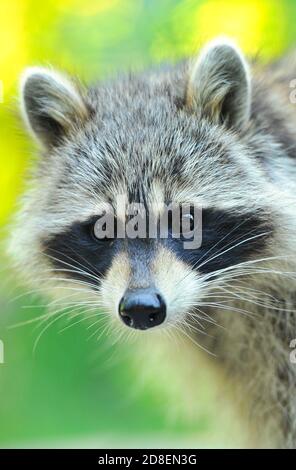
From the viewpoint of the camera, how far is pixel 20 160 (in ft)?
21.9

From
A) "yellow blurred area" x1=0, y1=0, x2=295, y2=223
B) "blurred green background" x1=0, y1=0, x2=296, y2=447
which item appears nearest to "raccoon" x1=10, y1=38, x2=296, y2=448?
"blurred green background" x1=0, y1=0, x2=296, y2=447

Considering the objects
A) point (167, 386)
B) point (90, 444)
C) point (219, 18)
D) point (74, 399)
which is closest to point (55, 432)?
point (74, 399)

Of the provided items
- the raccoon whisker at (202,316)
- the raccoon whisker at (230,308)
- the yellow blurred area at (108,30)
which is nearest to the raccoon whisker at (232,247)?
the raccoon whisker at (230,308)

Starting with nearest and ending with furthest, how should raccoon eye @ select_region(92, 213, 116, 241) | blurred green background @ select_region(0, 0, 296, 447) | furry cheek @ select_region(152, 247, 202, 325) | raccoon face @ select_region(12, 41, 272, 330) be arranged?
furry cheek @ select_region(152, 247, 202, 325)
raccoon face @ select_region(12, 41, 272, 330)
raccoon eye @ select_region(92, 213, 116, 241)
blurred green background @ select_region(0, 0, 296, 447)

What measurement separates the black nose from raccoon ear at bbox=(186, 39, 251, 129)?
116 centimetres

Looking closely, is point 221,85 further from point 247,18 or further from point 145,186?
point 247,18

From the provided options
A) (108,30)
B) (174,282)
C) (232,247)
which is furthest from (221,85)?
(108,30)

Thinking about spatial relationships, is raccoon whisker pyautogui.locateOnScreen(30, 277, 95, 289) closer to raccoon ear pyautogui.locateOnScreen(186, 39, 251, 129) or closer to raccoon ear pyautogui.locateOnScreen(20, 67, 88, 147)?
raccoon ear pyautogui.locateOnScreen(20, 67, 88, 147)

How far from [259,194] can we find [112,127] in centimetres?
88

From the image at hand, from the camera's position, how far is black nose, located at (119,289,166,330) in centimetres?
403

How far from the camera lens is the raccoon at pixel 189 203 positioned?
4.32 meters

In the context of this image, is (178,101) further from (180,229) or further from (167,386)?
(167,386)

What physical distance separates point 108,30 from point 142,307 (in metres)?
4.55

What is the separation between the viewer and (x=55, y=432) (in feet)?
26.3
